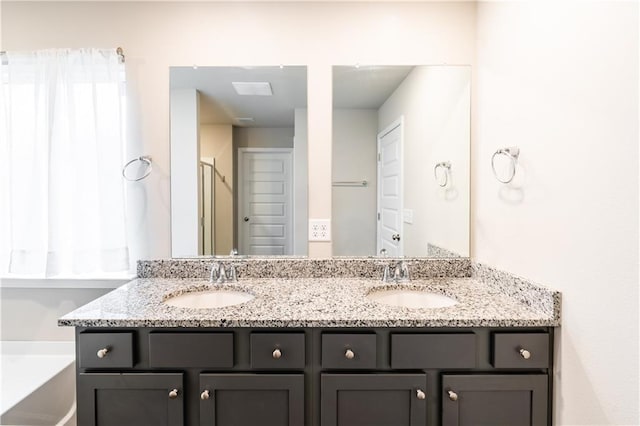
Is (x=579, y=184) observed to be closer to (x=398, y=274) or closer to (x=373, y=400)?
(x=398, y=274)

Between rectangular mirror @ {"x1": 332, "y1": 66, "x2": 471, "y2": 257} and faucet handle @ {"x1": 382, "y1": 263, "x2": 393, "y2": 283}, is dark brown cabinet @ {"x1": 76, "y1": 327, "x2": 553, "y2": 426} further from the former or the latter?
rectangular mirror @ {"x1": 332, "y1": 66, "x2": 471, "y2": 257}

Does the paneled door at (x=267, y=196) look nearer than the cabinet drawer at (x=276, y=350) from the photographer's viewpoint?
No

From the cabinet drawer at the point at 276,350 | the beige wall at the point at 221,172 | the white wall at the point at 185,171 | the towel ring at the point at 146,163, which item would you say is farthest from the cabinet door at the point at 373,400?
the towel ring at the point at 146,163

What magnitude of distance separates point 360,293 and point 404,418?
19.8 inches

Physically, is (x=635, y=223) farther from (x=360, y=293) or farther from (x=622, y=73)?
(x=360, y=293)

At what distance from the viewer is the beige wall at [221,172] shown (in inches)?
71.3

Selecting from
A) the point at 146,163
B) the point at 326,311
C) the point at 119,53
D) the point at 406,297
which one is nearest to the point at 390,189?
the point at 406,297

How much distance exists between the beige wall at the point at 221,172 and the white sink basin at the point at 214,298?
270 mm

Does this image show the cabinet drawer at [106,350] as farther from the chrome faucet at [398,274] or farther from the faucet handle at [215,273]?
the chrome faucet at [398,274]

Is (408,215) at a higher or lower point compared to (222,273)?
higher

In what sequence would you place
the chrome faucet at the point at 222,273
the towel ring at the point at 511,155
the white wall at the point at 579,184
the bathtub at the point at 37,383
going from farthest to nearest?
the chrome faucet at the point at 222,273, the bathtub at the point at 37,383, the towel ring at the point at 511,155, the white wall at the point at 579,184

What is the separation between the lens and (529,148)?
4.30 feet

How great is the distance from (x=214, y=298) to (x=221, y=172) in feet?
2.22

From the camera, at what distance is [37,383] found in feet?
5.33
